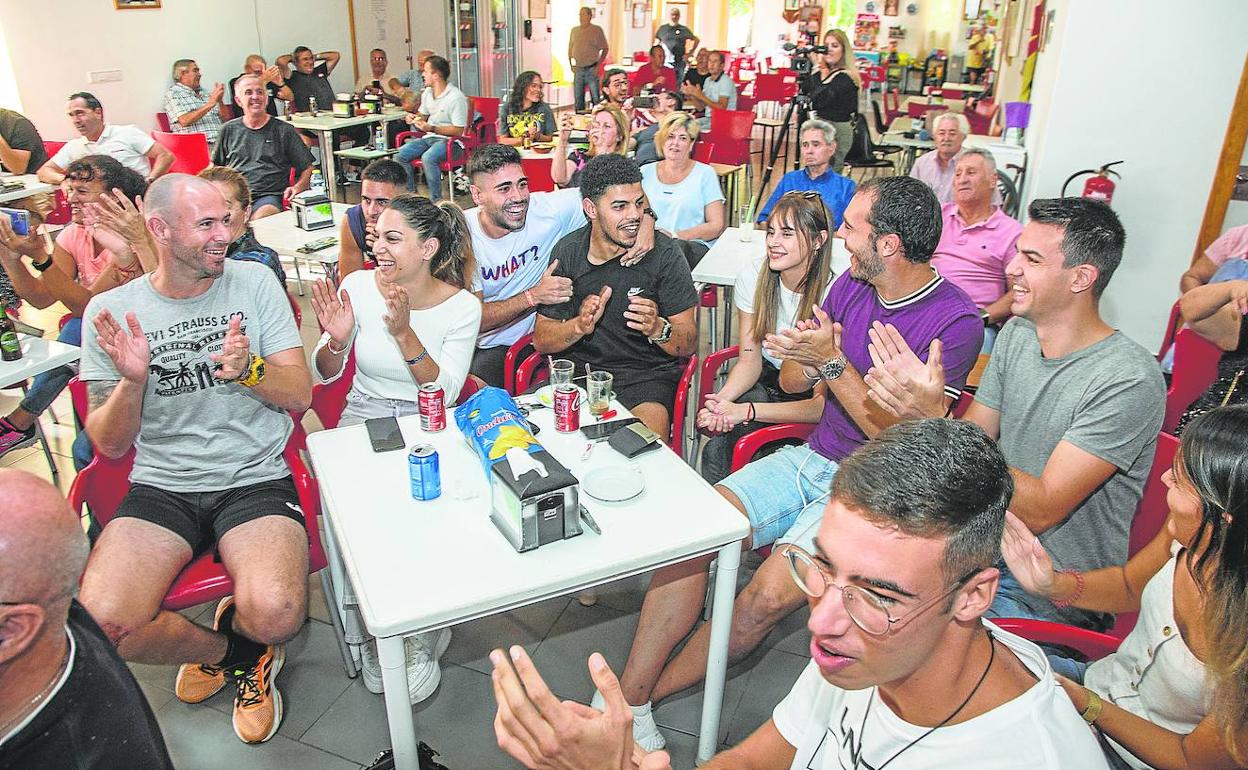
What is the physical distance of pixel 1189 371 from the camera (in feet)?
9.14

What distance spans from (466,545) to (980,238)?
311 cm

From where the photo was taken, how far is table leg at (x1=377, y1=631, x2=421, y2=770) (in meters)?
1.63

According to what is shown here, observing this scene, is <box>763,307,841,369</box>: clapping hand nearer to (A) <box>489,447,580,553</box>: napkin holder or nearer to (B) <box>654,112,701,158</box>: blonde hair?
(A) <box>489,447,580,553</box>: napkin holder

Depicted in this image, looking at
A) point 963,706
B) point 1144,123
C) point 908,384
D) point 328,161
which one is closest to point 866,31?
point 328,161

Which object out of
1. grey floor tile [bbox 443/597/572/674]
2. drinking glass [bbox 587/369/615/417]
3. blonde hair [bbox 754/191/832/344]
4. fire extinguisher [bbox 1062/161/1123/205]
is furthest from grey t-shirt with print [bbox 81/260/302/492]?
fire extinguisher [bbox 1062/161/1123/205]

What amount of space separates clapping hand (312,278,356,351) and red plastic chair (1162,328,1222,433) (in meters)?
2.69

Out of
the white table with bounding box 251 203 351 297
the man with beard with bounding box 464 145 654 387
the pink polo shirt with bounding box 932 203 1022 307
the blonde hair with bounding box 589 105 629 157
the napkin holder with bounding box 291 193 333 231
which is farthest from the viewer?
the blonde hair with bounding box 589 105 629 157

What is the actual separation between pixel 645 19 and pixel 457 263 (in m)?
14.2

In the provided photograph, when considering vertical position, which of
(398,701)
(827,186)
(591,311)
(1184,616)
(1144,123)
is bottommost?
(398,701)

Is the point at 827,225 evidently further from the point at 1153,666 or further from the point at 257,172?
the point at 257,172

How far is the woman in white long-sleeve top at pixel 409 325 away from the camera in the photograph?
104 inches

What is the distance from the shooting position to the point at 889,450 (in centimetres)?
125

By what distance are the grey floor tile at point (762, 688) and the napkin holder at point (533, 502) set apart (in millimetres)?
928

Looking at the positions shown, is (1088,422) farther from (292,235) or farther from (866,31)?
(866,31)
